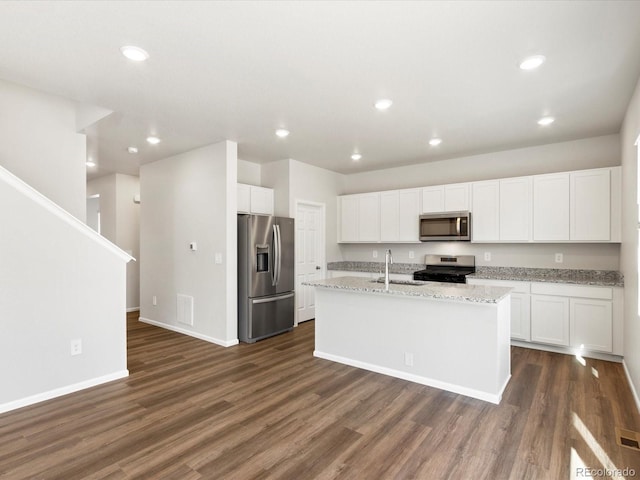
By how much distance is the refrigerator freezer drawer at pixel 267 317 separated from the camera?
466 cm

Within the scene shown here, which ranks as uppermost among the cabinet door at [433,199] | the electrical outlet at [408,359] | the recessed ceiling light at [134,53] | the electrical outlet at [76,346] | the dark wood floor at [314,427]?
the recessed ceiling light at [134,53]

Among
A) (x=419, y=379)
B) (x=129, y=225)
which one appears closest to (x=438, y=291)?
(x=419, y=379)

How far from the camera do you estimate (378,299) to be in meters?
3.60

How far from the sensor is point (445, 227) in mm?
5195

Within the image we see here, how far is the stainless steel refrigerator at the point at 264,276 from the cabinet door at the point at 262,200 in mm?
548

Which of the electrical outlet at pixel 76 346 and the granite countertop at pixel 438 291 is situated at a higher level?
the granite countertop at pixel 438 291

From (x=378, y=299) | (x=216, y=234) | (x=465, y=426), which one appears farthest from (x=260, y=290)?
(x=465, y=426)

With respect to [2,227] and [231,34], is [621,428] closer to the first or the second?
[231,34]

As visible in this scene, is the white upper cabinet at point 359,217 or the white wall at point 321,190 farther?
the white upper cabinet at point 359,217

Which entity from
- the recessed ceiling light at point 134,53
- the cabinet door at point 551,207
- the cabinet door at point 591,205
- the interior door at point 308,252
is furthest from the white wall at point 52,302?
the cabinet door at point 591,205

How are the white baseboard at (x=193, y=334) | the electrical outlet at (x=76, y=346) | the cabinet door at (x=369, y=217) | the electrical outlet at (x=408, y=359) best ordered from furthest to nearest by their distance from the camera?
the cabinet door at (x=369, y=217), the white baseboard at (x=193, y=334), the electrical outlet at (x=408, y=359), the electrical outlet at (x=76, y=346)

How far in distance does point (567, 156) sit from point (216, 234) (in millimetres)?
4747

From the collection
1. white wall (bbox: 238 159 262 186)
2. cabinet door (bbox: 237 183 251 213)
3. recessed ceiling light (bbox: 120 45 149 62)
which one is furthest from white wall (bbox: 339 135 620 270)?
recessed ceiling light (bbox: 120 45 149 62)

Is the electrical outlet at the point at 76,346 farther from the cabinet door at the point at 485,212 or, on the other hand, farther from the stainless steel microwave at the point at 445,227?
the cabinet door at the point at 485,212
